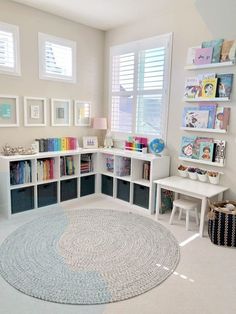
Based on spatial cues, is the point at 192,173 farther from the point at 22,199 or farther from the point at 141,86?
the point at 22,199

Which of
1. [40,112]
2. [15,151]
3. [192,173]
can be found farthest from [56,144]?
[192,173]

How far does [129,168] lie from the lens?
4.02 metres

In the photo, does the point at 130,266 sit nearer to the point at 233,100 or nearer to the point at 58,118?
the point at 233,100

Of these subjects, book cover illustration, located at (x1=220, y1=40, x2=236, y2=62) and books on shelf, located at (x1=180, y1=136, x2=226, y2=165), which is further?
books on shelf, located at (x1=180, y1=136, x2=226, y2=165)

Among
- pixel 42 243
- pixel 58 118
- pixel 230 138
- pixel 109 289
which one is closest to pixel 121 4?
pixel 58 118

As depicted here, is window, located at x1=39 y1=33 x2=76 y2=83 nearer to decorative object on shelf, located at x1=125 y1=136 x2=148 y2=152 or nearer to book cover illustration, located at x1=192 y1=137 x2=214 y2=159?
decorative object on shelf, located at x1=125 y1=136 x2=148 y2=152

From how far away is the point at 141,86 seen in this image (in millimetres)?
3924

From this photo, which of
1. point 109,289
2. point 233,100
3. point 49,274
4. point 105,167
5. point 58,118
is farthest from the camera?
point 105,167

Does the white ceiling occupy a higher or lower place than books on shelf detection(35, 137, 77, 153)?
higher

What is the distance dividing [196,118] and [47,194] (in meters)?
2.25

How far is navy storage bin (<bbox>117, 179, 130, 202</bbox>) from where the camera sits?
12.6 feet

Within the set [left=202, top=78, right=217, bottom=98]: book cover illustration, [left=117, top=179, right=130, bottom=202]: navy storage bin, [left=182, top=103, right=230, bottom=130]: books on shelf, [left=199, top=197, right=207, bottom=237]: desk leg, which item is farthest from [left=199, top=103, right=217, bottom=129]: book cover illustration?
[left=117, top=179, right=130, bottom=202]: navy storage bin

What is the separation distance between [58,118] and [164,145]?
1656mm

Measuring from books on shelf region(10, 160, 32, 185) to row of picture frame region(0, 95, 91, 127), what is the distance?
549mm
